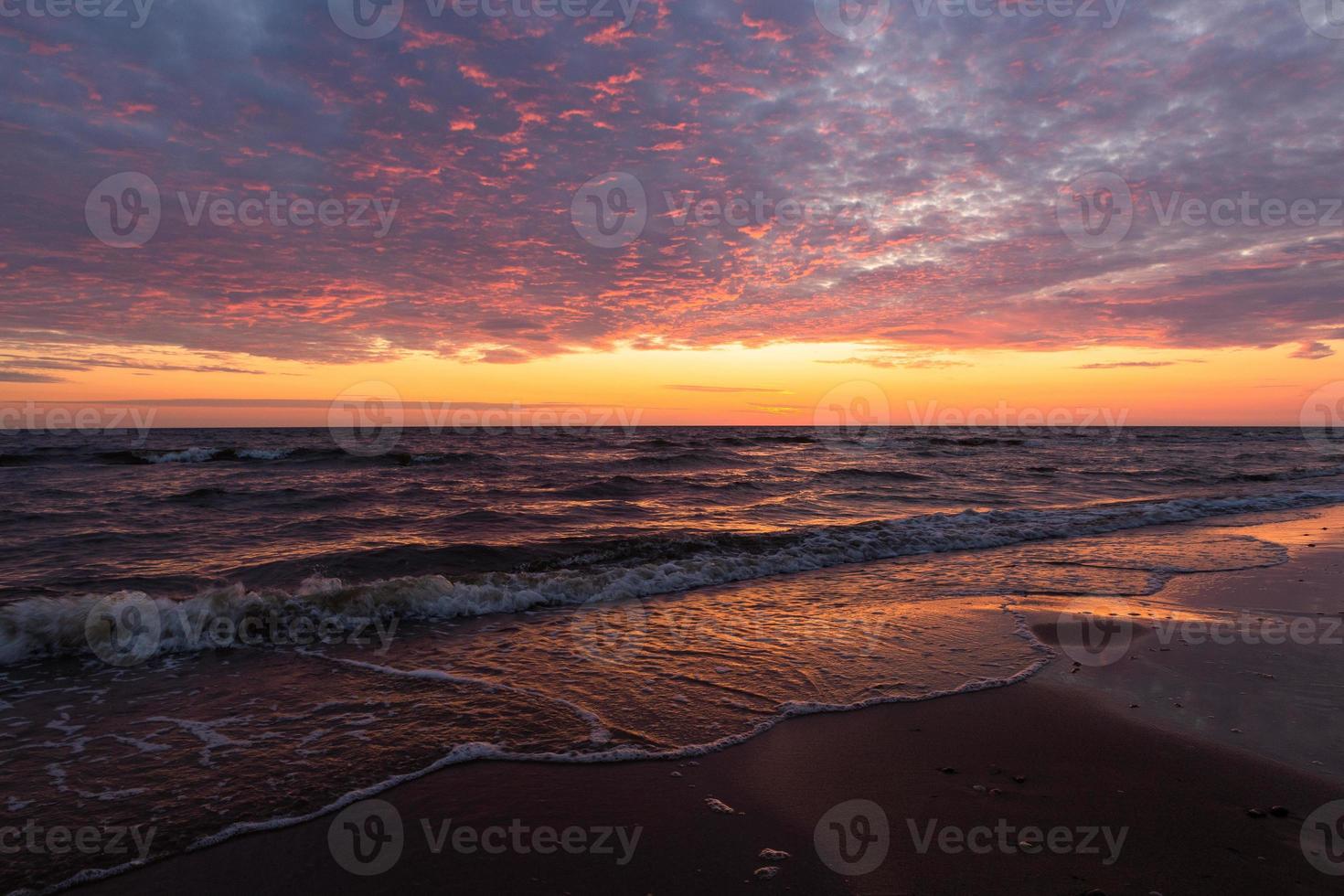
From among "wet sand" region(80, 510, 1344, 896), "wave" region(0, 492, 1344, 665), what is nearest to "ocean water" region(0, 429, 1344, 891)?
"wave" region(0, 492, 1344, 665)

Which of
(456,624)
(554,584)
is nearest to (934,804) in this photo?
(456,624)

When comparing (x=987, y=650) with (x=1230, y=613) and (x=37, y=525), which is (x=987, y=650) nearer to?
(x=1230, y=613)

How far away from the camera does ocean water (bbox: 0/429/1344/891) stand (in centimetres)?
482

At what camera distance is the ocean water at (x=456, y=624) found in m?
4.82

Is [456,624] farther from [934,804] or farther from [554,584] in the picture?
[934,804]

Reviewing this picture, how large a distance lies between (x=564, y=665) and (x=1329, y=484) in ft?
112

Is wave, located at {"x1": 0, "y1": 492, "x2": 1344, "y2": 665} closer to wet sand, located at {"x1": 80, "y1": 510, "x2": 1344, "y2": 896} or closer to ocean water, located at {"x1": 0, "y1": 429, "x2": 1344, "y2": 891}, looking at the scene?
ocean water, located at {"x1": 0, "y1": 429, "x2": 1344, "y2": 891}

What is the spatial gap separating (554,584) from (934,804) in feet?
22.1

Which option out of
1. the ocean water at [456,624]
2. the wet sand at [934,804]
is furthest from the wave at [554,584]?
the wet sand at [934,804]

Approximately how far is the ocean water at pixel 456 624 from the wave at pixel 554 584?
44mm

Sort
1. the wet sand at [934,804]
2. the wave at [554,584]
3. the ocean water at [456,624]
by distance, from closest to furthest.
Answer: the wet sand at [934,804] < the ocean water at [456,624] < the wave at [554,584]

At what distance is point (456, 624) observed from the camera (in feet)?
28.1

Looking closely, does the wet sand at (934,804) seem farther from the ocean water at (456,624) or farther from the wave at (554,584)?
the wave at (554,584)

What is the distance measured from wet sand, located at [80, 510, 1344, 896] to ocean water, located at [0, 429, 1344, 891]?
35cm
